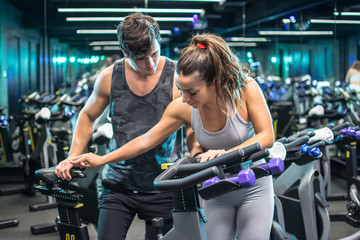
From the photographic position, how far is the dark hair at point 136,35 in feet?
5.72

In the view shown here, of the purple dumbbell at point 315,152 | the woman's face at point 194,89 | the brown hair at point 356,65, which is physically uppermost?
the brown hair at point 356,65

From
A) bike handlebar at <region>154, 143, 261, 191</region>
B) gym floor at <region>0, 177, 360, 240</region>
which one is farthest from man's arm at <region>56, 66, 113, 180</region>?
gym floor at <region>0, 177, 360, 240</region>

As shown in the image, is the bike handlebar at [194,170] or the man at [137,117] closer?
the bike handlebar at [194,170]

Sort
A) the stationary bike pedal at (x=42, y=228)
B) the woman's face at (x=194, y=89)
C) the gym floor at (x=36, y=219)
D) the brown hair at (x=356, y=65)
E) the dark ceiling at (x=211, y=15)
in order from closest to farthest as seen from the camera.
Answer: the woman's face at (x=194, y=89), the gym floor at (x=36, y=219), the stationary bike pedal at (x=42, y=228), the brown hair at (x=356, y=65), the dark ceiling at (x=211, y=15)

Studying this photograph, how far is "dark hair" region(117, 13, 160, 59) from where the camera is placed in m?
1.74

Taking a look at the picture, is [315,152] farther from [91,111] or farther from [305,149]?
[91,111]

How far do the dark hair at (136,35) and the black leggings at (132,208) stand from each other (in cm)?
59

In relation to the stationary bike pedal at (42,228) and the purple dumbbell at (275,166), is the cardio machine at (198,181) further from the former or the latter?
the stationary bike pedal at (42,228)

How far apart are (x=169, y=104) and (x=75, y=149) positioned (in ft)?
1.62

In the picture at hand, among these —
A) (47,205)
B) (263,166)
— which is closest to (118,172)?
(263,166)

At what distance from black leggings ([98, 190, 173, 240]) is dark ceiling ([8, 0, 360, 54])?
4.25 meters

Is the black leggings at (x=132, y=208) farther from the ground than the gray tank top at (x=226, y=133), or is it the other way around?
the gray tank top at (x=226, y=133)

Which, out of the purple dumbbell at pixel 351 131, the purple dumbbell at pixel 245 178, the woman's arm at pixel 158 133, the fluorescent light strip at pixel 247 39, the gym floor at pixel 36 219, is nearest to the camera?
the purple dumbbell at pixel 245 178

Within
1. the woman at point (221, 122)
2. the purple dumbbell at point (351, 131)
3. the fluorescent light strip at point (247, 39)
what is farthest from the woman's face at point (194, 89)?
the fluorescent light strip at point (247, 39)
